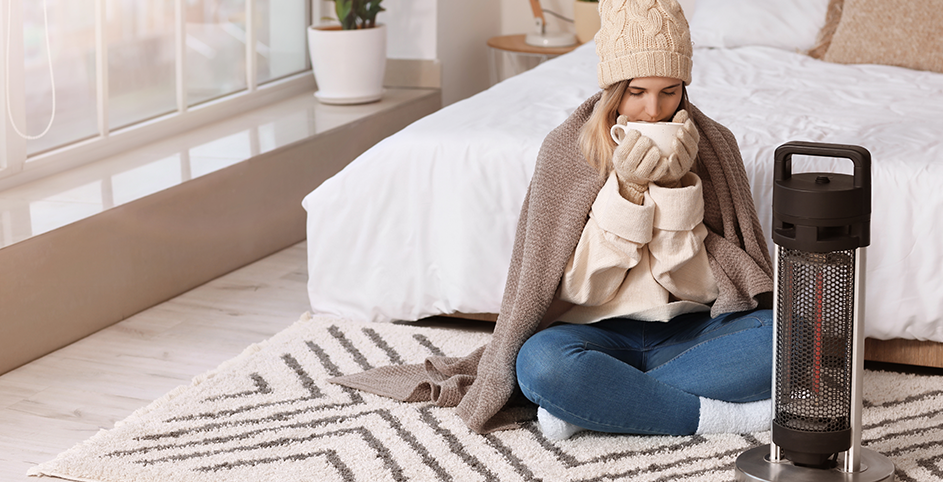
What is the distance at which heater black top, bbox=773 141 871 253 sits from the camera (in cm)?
137

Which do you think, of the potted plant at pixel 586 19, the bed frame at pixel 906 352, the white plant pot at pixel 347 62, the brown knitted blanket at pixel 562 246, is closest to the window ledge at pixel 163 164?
the white plant pot at pixel 347 62

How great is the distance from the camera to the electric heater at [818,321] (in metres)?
1.39

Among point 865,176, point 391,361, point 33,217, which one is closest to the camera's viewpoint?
point 865,176

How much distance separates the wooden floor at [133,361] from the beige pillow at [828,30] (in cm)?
173

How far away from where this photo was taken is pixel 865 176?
1.39 metres

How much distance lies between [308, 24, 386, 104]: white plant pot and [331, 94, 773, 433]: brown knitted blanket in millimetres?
1981

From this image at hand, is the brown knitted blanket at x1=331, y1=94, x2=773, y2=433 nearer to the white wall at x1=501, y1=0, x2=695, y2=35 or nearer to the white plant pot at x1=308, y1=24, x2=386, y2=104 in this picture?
the white plant pot at x1=308, y1=24, x2=386, y2=104

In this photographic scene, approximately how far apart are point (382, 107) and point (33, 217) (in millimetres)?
1660

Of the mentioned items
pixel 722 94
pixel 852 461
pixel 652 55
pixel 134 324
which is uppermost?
pixel 652 55

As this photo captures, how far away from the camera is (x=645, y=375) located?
1.72 m

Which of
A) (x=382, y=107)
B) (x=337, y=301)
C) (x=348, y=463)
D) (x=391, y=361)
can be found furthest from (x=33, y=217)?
(x=382, y=107)

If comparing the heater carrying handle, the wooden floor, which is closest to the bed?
the wooden floor

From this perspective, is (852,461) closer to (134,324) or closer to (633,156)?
(633,156)

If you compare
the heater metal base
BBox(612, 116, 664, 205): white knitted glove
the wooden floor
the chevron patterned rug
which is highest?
BBox(612, 116, 664, 205): white knitted glove
